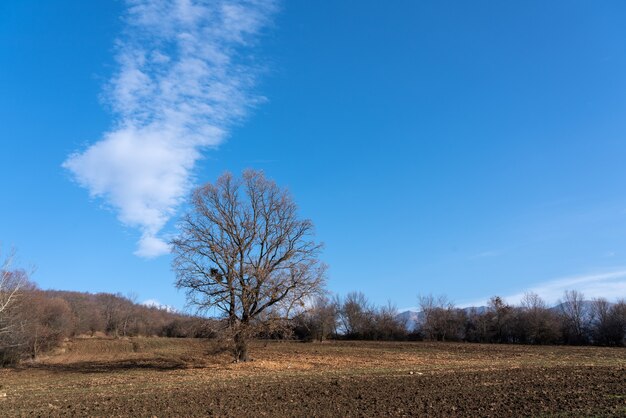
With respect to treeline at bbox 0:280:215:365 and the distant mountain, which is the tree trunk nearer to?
treeline at bbox 0:280:215:365

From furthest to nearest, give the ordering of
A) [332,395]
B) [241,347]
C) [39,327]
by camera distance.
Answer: [39,327], [241,347], [332,395]

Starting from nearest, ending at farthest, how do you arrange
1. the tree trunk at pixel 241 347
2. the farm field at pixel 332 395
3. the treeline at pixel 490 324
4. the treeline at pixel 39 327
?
the farm field at pixel 332 395 < the tree trunk at pixel 241 347 < the treeline at pixel 39 327 < the treeline at pixel 490 324

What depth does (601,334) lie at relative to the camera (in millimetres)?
63812

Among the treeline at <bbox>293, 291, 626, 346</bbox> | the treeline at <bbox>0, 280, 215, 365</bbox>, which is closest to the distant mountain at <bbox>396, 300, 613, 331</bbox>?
the treeline at <bbox>293, 291, 626, 346</bbox>

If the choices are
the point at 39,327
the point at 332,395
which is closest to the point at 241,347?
the point at 332,395

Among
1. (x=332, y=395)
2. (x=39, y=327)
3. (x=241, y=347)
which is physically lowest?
(x=332, y=395)

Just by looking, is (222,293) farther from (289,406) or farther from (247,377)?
(289,406)

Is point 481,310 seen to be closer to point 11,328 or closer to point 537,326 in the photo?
point 537,326

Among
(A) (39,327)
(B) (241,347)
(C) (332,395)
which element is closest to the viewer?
(C) (332,395)

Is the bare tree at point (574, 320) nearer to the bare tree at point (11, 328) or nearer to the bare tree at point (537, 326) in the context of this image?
the bare tree at point (537, 326)

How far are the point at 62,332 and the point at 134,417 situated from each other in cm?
5227

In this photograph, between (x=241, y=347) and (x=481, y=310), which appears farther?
(x=481, y=310)

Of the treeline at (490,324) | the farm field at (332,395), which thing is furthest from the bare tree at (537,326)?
the farm field at (332,395)

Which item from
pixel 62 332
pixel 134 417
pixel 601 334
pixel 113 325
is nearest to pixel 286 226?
pixel 134 417
